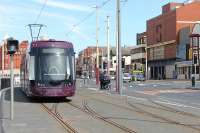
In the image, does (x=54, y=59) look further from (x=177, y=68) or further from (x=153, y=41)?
(x=153, y=41)

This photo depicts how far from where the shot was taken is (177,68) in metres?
116

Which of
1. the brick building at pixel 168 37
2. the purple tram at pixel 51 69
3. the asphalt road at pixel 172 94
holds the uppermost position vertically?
the brick building at pixel 168 37

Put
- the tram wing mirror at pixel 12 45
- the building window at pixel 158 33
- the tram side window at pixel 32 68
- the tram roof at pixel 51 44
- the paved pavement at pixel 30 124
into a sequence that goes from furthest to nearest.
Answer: the building window at pixel 158 33 → the tram roof at pixel 51 44 → the tram side window at pixel 32 68 → the tram wing mirror at pixel 12 45 → the paved pavement at pixel 30 124

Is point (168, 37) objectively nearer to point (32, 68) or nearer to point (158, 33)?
point (158, 33)

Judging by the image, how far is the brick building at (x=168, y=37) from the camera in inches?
4592

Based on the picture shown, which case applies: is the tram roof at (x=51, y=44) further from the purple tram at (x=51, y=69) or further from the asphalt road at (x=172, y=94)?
the asphalt road at (x=172, y=94)

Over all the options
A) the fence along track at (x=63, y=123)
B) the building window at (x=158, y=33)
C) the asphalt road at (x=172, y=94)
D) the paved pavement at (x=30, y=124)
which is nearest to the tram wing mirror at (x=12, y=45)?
the paved pavement at (x=30, y=124)

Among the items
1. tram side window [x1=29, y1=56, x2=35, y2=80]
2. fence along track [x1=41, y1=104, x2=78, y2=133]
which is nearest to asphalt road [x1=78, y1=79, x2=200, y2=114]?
tram side window [x1=29, y1=56, x2=35, y2=80]

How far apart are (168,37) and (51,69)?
9438 centimetres

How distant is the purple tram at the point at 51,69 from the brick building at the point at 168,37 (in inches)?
3407

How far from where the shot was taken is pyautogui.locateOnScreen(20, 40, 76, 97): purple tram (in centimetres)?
2869

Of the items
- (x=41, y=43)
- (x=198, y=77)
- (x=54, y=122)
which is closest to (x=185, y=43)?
(x=198, y=77)

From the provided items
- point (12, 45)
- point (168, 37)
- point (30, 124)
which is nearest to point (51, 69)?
point (12, 45)

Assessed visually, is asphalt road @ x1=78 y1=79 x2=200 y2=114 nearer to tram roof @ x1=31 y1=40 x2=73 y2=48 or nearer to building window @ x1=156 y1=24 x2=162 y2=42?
tram roof @ x1=31 y1=40 x2=73 y2=48
